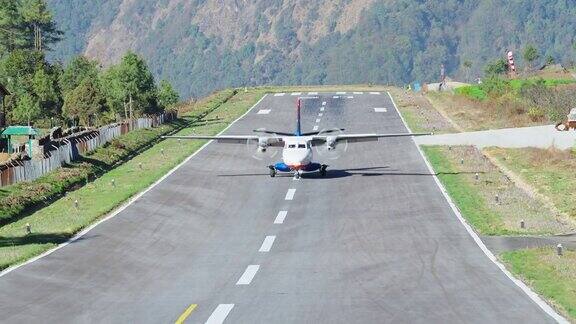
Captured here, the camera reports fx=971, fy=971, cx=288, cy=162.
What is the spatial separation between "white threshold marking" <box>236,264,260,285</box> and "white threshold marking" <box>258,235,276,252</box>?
353 centimetres

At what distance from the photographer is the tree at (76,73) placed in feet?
407

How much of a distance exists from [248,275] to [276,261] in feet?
9.85

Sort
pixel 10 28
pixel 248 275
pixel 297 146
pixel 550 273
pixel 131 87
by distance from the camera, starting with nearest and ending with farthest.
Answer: pixel 550 273, pixel 248 275, pixel 297 146, pixel 131 87, pixel 10 28

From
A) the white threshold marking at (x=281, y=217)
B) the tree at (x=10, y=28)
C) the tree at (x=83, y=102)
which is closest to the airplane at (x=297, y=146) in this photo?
the white threshold marking at (x=281, y=217)

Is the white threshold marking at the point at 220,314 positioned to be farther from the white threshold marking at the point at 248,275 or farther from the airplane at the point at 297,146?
the airplane at the point at 297,146

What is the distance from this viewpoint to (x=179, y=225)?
159 feet

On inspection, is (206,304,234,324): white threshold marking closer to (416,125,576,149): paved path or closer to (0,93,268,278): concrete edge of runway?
(0,93,268,278): concrete edge of runway

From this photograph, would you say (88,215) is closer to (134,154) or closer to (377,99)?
(134,154)

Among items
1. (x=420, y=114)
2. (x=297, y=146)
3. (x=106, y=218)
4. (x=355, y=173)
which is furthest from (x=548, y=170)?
(x=420, y=114)

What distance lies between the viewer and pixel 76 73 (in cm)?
13162

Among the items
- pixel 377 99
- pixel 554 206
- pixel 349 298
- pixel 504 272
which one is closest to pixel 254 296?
pixel 349 298

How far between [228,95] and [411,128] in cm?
5172

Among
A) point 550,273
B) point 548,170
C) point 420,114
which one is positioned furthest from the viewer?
point 420,114

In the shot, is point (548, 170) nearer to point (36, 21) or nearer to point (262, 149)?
point (262, 149)
